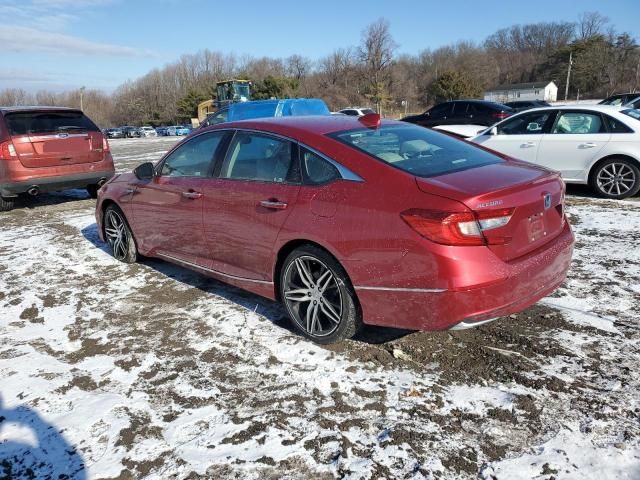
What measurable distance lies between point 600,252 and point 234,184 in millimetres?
3748

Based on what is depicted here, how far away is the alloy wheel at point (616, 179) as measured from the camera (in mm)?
7434

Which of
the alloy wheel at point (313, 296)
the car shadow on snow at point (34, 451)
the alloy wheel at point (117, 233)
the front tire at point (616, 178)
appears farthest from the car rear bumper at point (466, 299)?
the front tire at point (616, 178)

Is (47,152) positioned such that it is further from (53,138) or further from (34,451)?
(34,451)

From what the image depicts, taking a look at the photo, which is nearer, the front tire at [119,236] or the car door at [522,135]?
the front tire at [119,236]

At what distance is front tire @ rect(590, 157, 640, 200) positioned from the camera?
7.39 m

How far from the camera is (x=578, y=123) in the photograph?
7832 mm

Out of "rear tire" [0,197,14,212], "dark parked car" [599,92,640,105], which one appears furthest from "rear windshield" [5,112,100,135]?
"dark parked car" [599,92,640,105]

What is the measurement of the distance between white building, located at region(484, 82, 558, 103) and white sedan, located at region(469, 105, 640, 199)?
88.7 metres

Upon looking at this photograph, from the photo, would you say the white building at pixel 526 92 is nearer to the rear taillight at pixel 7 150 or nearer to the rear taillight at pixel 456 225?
the rear taillight at pixel 7 150

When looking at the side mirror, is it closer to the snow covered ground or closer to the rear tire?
Result: the snow covered ground

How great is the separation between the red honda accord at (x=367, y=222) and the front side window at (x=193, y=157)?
2 cm

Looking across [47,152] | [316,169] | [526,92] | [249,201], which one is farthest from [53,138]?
[526,92]

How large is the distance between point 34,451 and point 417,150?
2881mm

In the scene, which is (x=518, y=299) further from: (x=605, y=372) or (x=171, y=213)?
(x=171, y=213)
